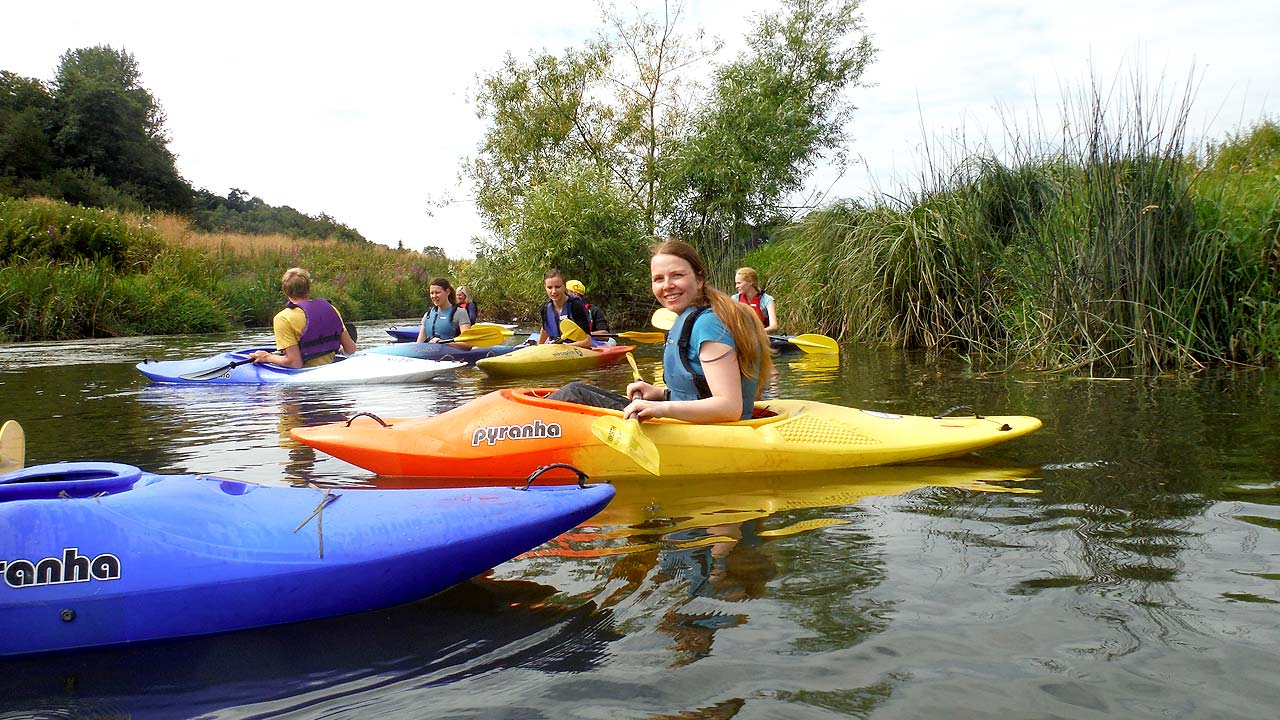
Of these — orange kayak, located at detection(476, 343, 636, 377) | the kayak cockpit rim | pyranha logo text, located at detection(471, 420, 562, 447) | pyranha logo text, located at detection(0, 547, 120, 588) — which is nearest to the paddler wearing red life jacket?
orange kayak, located at detection(476, 343, 636, 377)

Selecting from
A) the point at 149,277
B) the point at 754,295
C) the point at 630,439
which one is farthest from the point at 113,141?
the point at 630,439

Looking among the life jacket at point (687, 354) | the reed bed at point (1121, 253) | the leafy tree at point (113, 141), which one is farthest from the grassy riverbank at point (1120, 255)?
the leafy tree at point (113, 141)

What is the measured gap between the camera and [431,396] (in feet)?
22.1

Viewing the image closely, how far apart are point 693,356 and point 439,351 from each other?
581cm

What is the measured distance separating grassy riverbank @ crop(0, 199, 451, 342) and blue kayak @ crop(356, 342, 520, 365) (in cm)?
681

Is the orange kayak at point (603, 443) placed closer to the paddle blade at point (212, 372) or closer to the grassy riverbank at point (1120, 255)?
the grassy riverbank at point (1120, 255)

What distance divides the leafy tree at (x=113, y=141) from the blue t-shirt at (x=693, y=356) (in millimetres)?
30294

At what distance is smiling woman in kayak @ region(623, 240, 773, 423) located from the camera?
3.31 m

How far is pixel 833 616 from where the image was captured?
2.11 meters

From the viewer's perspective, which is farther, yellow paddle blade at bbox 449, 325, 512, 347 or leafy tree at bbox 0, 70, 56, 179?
leafy tree at bbox 0, 70, 56, 179

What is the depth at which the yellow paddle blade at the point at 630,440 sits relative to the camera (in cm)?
324

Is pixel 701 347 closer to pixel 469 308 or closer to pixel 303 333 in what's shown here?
pixel 303 333

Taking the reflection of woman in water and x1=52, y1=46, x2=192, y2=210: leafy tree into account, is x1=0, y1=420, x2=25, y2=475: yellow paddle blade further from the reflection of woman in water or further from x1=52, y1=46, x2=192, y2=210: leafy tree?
x1=52, y1=46, x2=192, y2=210: leafy tree

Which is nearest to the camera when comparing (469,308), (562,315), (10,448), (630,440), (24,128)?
(10,448)
